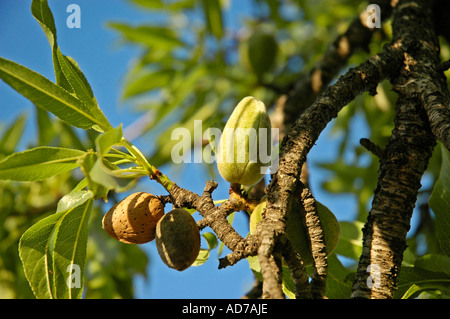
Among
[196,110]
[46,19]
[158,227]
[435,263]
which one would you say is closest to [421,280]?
[435,263]

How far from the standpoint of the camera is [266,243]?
2.10 ft

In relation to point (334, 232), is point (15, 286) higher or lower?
lower

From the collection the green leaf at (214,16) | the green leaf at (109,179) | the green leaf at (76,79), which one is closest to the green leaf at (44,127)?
the green leaf at (214,16)

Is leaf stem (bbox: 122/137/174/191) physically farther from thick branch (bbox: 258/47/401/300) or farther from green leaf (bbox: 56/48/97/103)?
thick branch (bbox: 258/47/401/300)

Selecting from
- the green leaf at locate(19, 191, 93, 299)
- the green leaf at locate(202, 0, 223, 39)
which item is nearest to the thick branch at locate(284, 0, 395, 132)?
the green leaf at locate(202, 0, 223, 39)

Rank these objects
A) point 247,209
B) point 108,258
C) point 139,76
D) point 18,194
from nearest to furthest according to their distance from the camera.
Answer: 1. point 247,209
2. point 108,258
3. point 18,194
4. point 139,76

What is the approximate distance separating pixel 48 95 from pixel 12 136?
161 centimetres

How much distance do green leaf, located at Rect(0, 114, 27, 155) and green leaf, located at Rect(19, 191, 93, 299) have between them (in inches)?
53.2

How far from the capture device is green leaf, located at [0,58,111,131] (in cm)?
74

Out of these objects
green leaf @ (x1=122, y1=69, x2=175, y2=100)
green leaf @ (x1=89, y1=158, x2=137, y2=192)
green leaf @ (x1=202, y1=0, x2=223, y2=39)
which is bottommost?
green leaf @ (x1=89, y1=158, x2=137, y2=192)

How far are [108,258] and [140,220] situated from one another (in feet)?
3.73

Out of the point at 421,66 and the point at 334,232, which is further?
the point at 421,66
